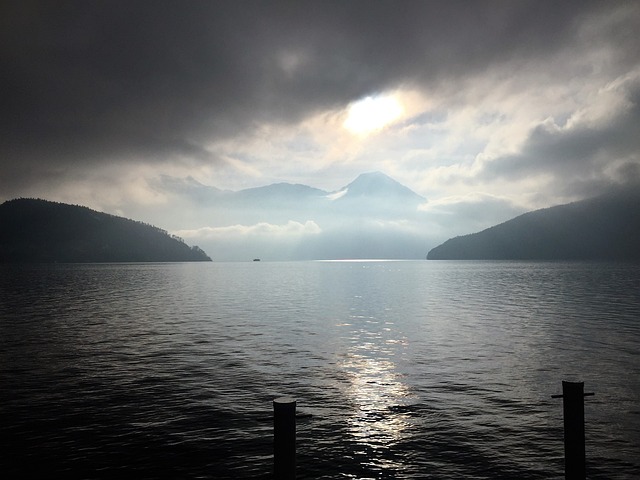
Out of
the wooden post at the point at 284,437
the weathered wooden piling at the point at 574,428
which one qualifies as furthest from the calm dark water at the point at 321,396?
the weathered wooden piling at the point at 574,428

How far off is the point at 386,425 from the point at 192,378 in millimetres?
14740

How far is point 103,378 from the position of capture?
2920cm

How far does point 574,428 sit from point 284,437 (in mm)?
8350

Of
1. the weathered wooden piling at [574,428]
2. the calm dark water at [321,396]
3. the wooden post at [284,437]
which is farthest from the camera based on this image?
the calm dark water at [321,396]

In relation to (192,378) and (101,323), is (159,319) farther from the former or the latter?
→ (192,378)

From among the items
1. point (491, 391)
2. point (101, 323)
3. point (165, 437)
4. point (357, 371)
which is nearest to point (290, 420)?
point (165, 437)

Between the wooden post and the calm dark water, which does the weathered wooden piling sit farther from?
the wooden post

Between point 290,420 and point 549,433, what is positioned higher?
point 290,420

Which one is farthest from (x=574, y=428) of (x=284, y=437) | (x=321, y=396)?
(x=321, y=396)

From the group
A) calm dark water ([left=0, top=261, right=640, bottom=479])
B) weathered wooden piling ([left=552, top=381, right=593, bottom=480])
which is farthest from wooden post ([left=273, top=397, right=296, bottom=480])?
weathered wooden piling ([left=552, top=381, right=593, bottom=480])

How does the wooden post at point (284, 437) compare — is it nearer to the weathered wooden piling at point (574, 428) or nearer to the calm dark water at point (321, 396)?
the calm dark water at point (321, 396)

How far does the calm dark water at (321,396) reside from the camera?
16.5 m

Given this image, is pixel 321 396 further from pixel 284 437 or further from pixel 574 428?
pixel 574 428

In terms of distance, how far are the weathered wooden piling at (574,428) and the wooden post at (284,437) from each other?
7621 mm
